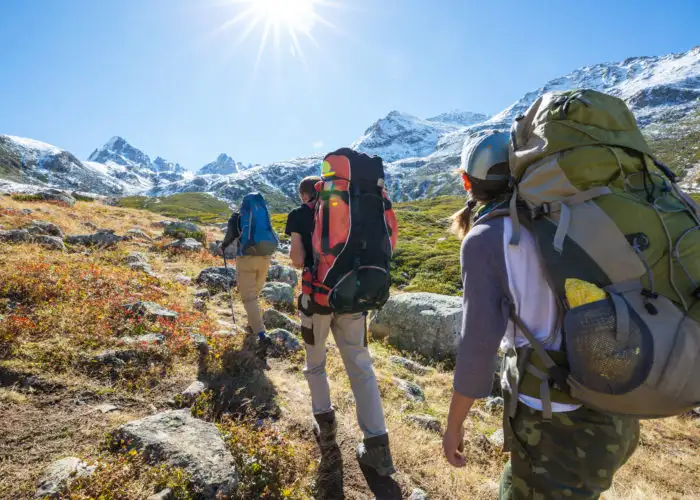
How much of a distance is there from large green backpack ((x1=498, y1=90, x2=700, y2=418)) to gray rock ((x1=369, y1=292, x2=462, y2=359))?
840cm

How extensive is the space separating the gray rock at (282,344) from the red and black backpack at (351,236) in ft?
12.5

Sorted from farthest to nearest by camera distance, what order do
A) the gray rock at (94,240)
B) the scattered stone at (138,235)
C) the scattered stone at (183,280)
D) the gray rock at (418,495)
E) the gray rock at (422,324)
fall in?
the scattered stone at (138,235), the gray rock at (94,240), the scattered stone at (183,280), the gray rock at (422,324), the gray rock at (418,495)

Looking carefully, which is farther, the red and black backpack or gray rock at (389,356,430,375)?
gray rock at (389,356,430,375)

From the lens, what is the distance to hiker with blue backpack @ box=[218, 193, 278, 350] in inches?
266

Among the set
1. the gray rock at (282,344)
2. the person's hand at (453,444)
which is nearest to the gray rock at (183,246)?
the gray rock at (282,344)

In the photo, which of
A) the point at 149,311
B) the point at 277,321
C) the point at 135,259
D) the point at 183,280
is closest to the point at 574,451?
the point at 149,311

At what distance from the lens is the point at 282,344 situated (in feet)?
25.1

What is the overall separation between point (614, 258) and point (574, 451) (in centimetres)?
115

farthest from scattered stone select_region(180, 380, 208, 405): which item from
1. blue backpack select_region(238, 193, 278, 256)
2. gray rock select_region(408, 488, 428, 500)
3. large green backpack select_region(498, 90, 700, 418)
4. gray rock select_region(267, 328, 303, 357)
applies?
large green backpack select_region(498, 90, 700, 418)

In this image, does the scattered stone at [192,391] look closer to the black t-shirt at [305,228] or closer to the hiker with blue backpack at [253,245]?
the hiker with blue backpack at [253,245]

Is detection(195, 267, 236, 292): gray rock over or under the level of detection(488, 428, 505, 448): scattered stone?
over

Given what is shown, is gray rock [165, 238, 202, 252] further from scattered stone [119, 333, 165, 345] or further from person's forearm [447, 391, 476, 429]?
person's forearm [447, 391, 476, 429]

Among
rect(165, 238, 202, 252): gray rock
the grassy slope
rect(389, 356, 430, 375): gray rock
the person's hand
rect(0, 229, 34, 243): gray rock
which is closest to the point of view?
the person's hand

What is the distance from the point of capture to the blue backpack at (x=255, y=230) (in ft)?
22.1
